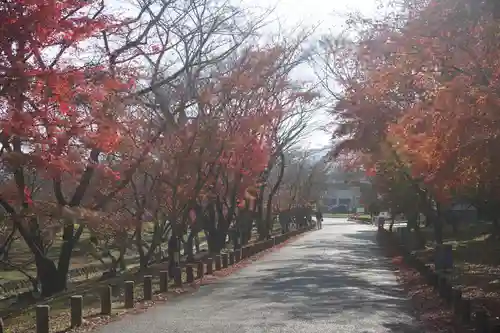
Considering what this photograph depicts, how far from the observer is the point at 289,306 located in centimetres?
1439

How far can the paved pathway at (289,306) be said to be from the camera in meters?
11.9

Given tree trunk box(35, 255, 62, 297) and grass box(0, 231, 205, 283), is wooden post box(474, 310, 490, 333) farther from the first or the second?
grass box(0, 231, 205, 283)

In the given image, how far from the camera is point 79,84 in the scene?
11328 millimetres

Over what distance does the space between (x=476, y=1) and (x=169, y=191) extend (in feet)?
56.8

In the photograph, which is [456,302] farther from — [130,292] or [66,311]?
Answer: [66,311]

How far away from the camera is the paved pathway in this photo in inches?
467

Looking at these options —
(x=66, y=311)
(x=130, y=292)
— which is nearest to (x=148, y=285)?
(x=130, y=292)

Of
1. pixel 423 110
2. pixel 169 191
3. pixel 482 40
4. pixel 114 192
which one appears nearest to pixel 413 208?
pixel 169 191

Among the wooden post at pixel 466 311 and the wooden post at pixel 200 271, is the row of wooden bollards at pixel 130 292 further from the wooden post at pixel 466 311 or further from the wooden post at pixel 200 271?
the wooden post at pixel 466 311

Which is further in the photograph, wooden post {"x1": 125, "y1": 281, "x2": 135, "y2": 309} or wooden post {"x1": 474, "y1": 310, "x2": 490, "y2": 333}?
wooden post {"x1": 125, "y1": 281, "x2": 135, "y2": 309}

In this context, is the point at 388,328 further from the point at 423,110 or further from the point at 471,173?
the point at 423,110

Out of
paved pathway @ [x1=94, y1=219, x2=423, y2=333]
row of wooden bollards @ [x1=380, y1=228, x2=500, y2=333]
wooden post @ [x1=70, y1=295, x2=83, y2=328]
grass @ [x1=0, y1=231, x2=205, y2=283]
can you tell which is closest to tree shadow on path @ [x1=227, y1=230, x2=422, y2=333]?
paved pathway @ [x1=94, y1=219, x2=423, y2=333]

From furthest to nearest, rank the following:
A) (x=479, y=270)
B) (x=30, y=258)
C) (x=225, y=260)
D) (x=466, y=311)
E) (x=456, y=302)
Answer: (x=30, y=258), (x=225, y=260), (x=479, y=270), (x=456, y=302), (x=466, y=311)

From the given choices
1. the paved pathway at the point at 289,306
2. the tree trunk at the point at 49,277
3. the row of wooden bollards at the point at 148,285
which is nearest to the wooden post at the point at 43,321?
the row of wooden bollards at the point at 148,285
